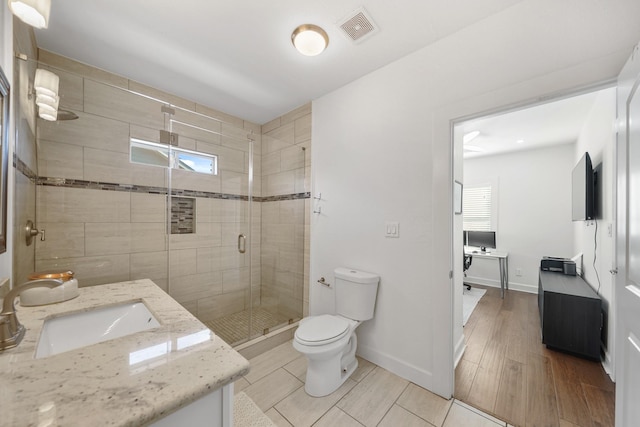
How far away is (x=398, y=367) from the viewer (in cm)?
190

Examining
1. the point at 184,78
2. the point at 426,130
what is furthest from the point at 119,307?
the point at 426,130

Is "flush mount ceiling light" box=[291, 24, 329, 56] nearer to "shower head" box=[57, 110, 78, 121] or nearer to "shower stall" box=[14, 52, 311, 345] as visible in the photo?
"shower stall" box=[14, 52, 311, 345]

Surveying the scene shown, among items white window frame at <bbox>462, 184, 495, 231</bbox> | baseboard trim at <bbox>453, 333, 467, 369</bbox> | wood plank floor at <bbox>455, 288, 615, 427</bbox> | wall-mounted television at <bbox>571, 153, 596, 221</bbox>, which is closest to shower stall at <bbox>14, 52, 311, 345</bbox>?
baseboard trim at <bbox>453, 333, 467, 369</bbox>

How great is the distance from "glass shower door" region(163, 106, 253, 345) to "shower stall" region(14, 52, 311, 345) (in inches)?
0.4

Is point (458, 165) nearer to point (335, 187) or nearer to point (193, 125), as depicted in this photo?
point (335, 187)

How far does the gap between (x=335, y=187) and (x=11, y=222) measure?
204 centimetres

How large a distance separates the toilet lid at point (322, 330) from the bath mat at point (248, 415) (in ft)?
1.53

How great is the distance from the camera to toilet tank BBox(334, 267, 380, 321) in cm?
199

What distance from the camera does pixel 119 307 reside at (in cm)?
131

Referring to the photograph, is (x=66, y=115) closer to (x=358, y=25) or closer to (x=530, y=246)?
(x=358, y=25)

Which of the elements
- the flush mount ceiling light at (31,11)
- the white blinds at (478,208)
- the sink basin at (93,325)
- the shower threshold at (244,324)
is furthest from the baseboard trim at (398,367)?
the white blinds at (478,208)

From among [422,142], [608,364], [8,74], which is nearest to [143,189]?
[8,74]

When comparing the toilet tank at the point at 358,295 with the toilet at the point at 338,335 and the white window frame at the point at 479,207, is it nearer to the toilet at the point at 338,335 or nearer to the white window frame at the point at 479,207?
the toilet at the point at 338,335

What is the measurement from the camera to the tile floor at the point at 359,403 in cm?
148
